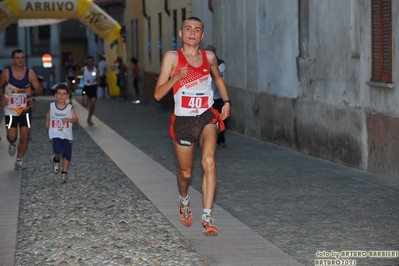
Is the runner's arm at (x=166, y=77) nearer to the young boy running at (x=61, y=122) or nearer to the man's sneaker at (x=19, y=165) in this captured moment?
the young boy running at (x=61, y=122)

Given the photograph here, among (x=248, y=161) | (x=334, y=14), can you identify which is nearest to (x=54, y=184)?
(x=248, y=161)

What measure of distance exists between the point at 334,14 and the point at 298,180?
325 cm

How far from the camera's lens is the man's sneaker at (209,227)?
812 cm

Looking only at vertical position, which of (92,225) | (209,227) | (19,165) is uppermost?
(209,227)

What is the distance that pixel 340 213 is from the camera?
9312 mm

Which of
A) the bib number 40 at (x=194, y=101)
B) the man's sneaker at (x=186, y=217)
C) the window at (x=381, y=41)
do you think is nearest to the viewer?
the bib number 40 at (x=194, y=101)

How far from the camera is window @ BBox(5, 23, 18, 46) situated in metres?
70.9

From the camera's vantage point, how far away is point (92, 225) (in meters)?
8.87

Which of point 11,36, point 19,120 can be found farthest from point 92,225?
point 11,36

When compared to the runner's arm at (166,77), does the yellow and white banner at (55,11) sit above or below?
above

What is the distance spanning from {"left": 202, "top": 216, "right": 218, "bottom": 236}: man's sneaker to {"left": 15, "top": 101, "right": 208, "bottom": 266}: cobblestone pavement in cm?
21

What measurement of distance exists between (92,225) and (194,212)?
117 centimetres

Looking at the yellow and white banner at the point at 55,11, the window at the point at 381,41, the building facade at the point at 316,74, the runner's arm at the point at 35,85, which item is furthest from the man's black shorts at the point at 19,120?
the yellow and white banner at the point at 55,11

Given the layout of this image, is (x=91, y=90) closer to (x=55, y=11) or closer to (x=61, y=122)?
(x=55, y=11)
